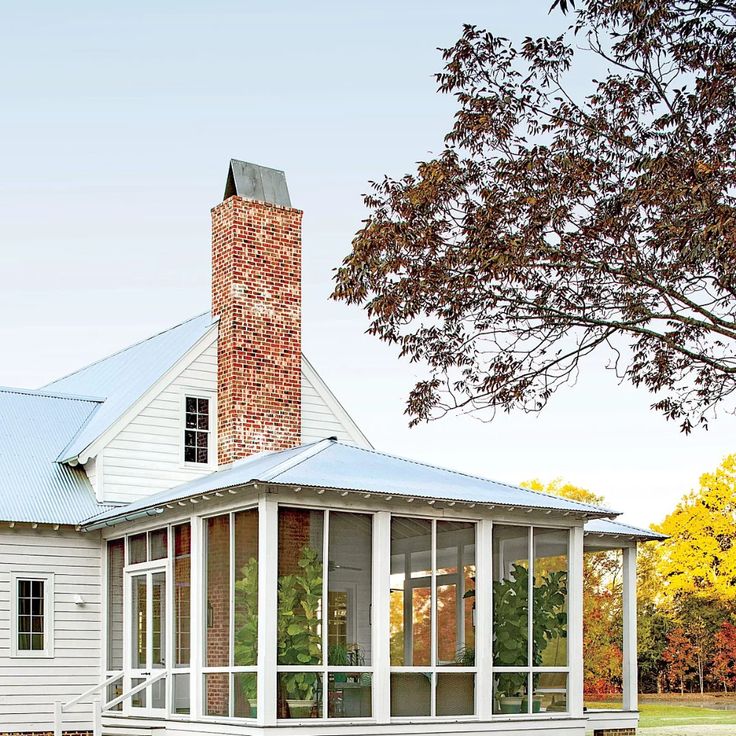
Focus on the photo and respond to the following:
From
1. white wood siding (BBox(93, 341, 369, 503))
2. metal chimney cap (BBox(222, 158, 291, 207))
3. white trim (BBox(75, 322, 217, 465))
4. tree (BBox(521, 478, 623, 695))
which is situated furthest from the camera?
tree (BBox(521, 478, 623, 695))

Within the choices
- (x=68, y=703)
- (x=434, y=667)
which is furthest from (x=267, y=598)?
(x=68, y=703)

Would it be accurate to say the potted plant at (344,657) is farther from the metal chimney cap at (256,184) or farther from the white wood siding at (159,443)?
the metal chimney cap at (256,184)

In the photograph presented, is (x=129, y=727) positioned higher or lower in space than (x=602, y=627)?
higher

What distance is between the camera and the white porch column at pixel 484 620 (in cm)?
1639

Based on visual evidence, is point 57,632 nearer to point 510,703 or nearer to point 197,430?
point 197,430

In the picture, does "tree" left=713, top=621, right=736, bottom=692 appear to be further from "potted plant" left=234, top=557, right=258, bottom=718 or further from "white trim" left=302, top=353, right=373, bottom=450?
"potted plant" left=234, top=557, right=258, bottom=718

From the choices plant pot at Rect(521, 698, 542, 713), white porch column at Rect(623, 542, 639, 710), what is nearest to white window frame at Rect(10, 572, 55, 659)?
plant pot at Rect(521, 698, 542, 713)

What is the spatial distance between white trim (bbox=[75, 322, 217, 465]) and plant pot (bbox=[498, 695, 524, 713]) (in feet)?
25.0

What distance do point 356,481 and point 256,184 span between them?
25.1 ft

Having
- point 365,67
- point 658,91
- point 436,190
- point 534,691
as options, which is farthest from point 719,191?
point 365,67

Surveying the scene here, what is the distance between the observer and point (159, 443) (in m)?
20.5

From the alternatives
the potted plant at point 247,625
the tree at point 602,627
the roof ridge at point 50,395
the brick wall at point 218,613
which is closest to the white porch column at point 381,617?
the potted plant at point 247,625

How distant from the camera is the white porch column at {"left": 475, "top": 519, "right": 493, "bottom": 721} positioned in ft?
53.8

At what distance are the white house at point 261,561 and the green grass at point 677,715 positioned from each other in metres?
6.92
